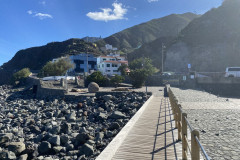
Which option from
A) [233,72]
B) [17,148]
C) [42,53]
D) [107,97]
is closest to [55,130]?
[17,148]

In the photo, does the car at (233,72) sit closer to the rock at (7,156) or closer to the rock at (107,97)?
the rock at (107,97)

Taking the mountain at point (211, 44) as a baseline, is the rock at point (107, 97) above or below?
below

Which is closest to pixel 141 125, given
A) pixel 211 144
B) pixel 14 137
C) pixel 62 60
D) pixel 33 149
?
pixel 211 144

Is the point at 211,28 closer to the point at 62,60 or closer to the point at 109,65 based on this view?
the point at 109,65

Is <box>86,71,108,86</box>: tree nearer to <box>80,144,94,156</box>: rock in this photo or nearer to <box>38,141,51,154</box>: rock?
<box>38,141,51,154</box>: rock

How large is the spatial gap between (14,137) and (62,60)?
3608cm

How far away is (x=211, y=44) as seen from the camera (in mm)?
70125

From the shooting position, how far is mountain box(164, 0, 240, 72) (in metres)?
66.5

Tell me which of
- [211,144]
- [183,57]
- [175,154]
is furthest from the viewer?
[183,57]

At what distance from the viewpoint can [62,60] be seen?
147 ft

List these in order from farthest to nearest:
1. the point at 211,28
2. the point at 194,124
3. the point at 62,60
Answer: the point at 211,28 → the point at 62,60 → the point at 194,124

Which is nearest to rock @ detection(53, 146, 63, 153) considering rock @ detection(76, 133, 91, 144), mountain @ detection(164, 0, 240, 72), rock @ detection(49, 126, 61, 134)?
rock @ detection(76, 133, 91, 144)

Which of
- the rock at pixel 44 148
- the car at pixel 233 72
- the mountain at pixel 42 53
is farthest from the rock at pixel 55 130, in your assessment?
the mountain at pixel 42 53

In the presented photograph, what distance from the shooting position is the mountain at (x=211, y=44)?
66.5 metres
